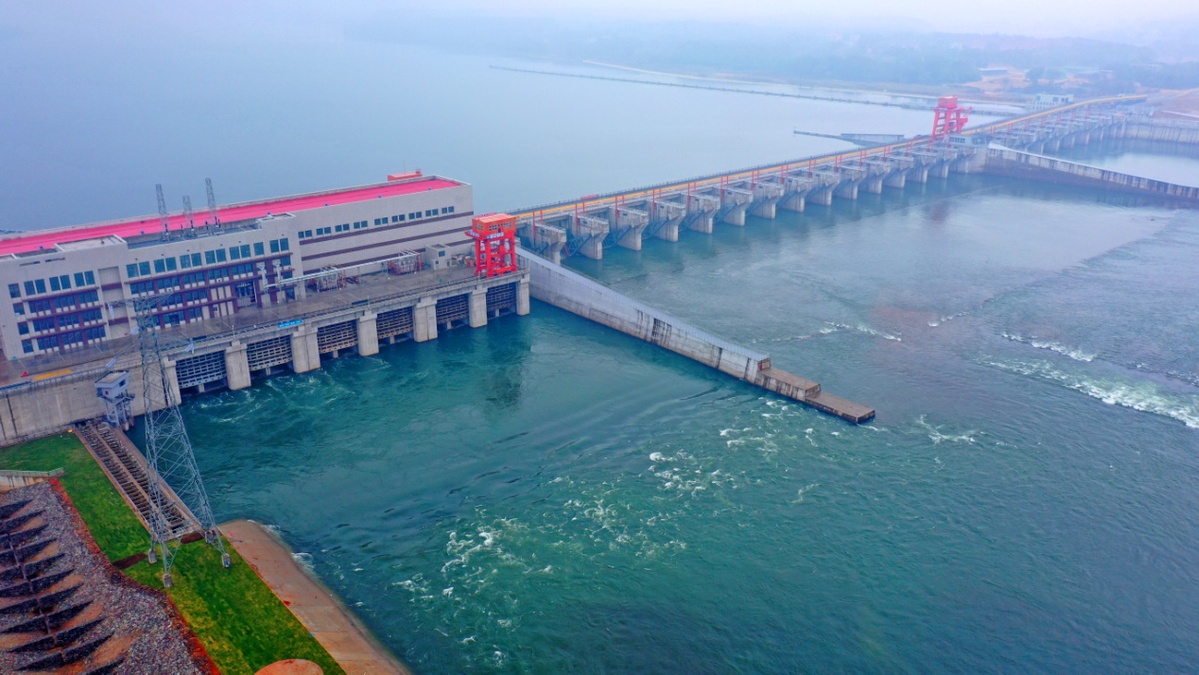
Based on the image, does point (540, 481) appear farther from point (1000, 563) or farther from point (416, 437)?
point (1000, 563)

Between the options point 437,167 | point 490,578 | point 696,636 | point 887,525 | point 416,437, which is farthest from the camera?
point 437,167

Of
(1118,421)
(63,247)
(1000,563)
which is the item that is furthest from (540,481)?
(1118,421)

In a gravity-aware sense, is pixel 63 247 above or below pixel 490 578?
above

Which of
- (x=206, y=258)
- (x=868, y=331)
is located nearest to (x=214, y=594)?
(x=206, y=258)

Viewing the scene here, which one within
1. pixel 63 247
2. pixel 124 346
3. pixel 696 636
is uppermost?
pixel 63 247

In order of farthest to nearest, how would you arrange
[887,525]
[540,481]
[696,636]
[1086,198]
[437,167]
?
[437,167] < [1086,198] < [540,481] < [887,525] < [696,636]

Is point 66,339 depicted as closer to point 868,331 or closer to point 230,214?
point 230,214

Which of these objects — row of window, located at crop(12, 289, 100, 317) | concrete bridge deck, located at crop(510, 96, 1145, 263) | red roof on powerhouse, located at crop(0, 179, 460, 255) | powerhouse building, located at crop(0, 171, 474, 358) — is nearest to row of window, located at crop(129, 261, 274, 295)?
powerhouse building, located at crop(0, 171, 474, 358)
